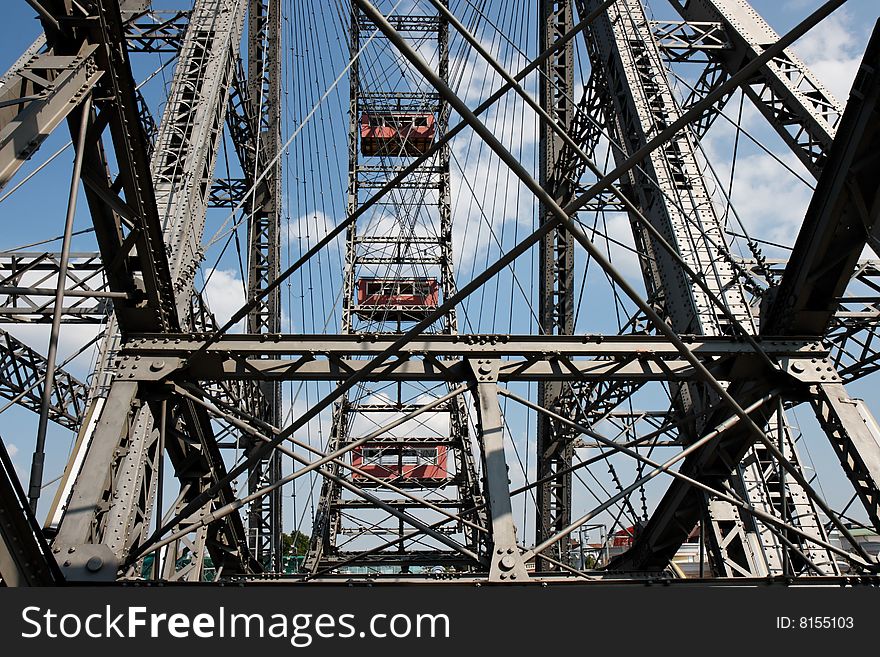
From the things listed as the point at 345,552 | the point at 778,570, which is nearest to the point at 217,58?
the point at 778,570

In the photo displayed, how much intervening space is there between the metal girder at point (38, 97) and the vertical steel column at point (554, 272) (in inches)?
400

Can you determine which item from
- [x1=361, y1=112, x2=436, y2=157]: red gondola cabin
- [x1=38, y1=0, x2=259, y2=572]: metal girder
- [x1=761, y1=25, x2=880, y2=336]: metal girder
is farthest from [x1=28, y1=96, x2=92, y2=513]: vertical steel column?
[x1=361, y1=112, x2=436, y2=157]: red gondola cabin

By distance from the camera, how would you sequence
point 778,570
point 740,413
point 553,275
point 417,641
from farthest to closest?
point 553,275
point 778,570
point 740,413
point 417,641

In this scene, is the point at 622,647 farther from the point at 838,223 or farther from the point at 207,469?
the point at 207,469

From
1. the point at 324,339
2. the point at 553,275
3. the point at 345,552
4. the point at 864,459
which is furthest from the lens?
the point at 345,552

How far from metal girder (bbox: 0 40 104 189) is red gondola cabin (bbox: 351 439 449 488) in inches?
627

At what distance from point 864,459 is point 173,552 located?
254 inches

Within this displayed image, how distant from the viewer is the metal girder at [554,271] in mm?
14656

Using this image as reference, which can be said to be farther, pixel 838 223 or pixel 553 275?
pixel 553 275

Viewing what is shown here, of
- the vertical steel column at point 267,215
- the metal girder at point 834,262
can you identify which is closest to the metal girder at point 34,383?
the vertical steel column at point 267,215

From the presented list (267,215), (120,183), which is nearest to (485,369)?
(120,183)

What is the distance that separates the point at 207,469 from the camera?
7.65 m

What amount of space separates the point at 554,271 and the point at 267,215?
6093 millimetres

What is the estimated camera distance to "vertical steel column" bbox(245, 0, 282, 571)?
43.8 ft
